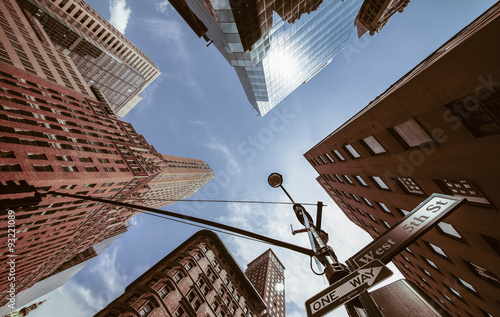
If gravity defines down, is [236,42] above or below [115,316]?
above

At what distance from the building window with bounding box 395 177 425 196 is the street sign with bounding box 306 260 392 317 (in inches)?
482

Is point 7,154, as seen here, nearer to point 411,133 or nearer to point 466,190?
point 411,133

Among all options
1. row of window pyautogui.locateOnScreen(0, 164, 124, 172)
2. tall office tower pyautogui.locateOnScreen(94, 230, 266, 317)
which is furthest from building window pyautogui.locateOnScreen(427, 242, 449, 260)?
row of window pyautogui.locateOnScreen(0, 164, 124, 172)

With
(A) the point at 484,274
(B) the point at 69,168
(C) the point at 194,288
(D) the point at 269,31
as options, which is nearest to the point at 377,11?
(D) the point at 269,31

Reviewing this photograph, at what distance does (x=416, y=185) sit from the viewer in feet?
39.9

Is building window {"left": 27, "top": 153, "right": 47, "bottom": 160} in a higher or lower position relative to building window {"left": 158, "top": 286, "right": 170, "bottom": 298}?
higher

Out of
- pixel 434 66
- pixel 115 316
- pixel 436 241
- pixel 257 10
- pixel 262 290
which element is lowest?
pixel 262 290

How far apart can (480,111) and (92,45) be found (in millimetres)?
124516

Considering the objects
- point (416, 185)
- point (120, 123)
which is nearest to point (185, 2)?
point (416, 185)

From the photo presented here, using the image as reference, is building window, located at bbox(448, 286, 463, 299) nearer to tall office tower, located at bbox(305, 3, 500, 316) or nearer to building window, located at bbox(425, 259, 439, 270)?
tall office tower, located at bbox(305, 3, 500, 316)

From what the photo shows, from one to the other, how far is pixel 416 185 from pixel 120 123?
73.5 meters

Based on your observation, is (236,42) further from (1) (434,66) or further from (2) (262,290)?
(2) (262,290)

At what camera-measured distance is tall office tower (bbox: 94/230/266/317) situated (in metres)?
26.4

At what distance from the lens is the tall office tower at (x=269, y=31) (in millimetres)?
23234
